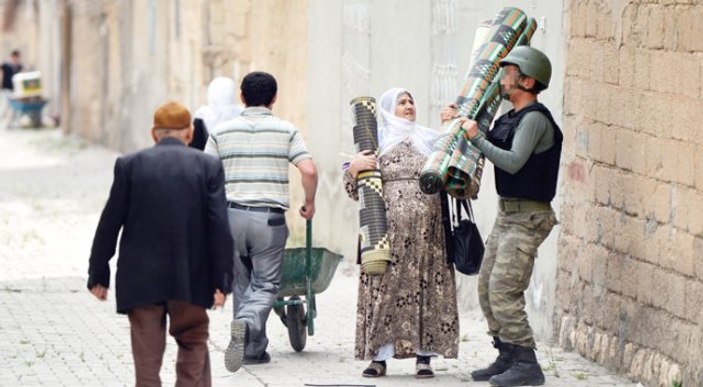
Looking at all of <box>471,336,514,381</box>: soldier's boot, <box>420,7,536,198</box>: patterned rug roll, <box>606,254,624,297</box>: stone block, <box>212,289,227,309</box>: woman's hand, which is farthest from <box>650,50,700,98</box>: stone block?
<box>212,289,227,309</box>: woman's hand

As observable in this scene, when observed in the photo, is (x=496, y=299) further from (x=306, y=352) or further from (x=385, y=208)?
(x=306, y=352)

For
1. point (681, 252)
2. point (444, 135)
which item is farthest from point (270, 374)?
point (681, 252)

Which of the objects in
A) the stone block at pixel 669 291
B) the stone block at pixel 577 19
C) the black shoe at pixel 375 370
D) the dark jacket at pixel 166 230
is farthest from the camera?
the stone block at pixel 577 19

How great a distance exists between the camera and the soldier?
9000 mm

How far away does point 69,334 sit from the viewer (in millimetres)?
11320

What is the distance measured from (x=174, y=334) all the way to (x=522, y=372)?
233 cm

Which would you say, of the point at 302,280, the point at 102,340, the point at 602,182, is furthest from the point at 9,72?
the point at 602,182

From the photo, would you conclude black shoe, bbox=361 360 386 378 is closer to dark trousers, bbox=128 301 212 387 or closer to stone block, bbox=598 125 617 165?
stone block, bbox=598 125 617 165

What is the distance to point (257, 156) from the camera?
9766 mm

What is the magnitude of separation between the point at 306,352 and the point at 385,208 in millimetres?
1593

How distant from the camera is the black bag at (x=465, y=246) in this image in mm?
9320

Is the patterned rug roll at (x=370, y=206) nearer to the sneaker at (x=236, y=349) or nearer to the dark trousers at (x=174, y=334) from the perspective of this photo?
the sneaker at (x=236, y=349)

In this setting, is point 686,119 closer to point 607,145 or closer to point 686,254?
point 686,254

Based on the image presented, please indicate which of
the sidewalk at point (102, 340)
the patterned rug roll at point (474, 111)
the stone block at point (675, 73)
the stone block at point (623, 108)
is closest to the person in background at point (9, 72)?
the sidewalk at point (102, 340)
